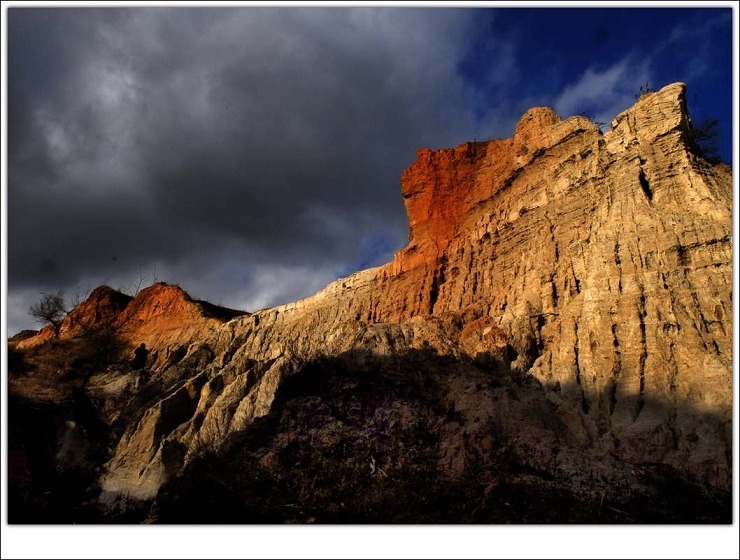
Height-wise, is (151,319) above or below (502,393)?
above

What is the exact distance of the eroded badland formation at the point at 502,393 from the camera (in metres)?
19.5

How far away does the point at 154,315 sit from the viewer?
2279 inches

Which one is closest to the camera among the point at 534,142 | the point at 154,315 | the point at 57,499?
the point at 57,499

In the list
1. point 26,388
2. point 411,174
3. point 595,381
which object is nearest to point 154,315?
point 26,388

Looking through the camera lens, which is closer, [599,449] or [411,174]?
[599,449]

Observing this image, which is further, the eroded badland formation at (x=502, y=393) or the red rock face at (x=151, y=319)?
the red rock face at (x=151, y=319)

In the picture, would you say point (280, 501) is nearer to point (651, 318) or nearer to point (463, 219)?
point (651, 318)

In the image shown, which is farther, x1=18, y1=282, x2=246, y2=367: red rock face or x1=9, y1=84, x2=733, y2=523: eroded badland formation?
x1=18, y1=282, x2=246, y2=367: red rock face

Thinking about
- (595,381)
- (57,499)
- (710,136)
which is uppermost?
(710,136)

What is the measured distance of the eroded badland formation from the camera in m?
19.5

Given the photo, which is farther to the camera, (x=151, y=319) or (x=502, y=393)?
(x=151, y=319)

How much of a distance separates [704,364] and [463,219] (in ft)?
68.8

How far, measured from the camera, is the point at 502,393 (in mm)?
24531

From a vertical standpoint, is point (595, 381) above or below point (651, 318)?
below
